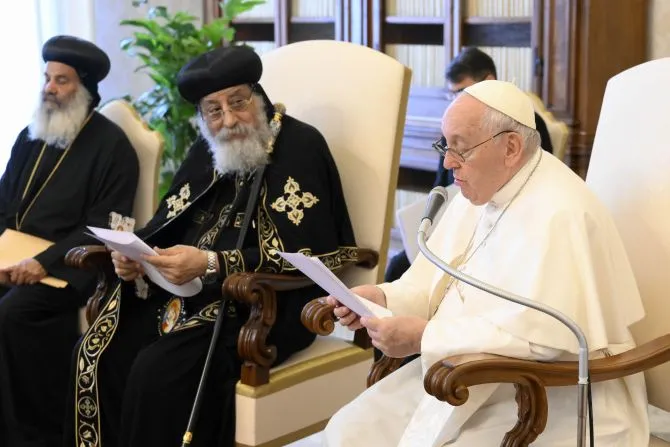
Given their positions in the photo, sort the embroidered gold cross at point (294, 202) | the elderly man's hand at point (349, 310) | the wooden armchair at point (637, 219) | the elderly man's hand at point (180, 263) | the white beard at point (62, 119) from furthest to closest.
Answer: the white beard at point (62, 119) → the embroidered gold cross at point (294, 202) → the elderly man's hand at point (180, 263) → the elderly man's hand at point (349, 310) → the wooden armchair at point (637, 219)

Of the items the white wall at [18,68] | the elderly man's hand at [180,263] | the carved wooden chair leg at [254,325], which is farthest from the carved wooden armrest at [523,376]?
the white wall at [18,68]

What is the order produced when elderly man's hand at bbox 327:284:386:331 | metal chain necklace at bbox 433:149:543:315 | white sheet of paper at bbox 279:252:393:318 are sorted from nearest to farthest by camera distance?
white sheet of paper at bbox 279:252:393:318, metal chain necklace at bbox 433:149:543:315, elderly man's hand at bbox 327:284:386:331

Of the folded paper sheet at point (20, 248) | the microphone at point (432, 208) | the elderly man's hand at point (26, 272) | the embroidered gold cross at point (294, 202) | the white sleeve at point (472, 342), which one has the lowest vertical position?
the elderly man's hand at point (26, 272)

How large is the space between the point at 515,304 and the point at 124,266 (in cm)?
148

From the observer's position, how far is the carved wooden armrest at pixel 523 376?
82.1 inches

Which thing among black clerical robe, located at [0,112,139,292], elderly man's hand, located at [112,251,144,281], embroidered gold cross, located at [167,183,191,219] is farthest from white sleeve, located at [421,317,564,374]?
black clerical robe, located at [0,112,139,292]

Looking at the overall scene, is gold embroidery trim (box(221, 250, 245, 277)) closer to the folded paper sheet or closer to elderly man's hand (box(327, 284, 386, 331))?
elderly man's hand (box(327, 284, 386, 331))

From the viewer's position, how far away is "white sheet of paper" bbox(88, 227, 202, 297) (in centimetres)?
304

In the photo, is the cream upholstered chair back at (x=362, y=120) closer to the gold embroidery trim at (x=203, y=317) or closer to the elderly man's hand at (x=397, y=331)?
the gold embroidery trim at (x=203, y=317)

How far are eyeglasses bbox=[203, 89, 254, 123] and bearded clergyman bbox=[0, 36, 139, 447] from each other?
1.48 feet

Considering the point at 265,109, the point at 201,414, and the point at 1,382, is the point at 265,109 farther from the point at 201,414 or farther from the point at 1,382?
the point at 1,382

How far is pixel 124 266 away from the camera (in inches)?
131

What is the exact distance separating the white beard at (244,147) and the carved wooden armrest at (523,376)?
4.51ft

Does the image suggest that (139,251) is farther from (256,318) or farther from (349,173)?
(349,173)
